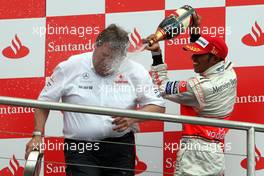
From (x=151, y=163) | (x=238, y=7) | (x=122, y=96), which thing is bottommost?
(x=151, y=163)

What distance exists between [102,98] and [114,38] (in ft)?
0.77

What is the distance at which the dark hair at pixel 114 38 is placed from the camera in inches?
135

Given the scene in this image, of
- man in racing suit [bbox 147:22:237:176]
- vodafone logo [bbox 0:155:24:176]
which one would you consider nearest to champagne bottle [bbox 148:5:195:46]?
man in racing suit [bbox 147:22:237:176]

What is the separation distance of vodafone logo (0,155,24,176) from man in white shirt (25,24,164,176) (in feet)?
1.80

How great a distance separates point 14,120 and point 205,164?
0.96m

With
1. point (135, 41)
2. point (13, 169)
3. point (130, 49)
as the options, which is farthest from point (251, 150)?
point (13, 169)

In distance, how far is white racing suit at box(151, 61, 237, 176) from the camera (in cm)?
348

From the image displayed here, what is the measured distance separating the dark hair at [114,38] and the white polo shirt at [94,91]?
99 millimetres

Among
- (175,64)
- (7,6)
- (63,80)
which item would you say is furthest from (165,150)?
(7,6)

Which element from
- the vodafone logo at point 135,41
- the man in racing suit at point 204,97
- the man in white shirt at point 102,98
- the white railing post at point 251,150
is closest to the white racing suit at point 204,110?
the man in racing suit at point 204,97

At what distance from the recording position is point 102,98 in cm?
345

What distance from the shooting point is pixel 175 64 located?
152 inches

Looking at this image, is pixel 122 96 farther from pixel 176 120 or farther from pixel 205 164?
pixel 176 120

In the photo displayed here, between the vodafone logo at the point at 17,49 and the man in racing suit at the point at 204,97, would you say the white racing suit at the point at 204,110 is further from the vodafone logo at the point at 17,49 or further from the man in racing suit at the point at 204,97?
the vodafone logo at the point at 17,49
